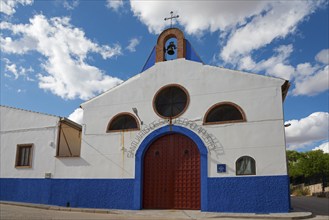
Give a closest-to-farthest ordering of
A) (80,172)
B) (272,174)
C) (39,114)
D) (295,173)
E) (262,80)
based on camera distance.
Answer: (272,174)
(262,80)
(80,172)
(39,114)
(295,173)

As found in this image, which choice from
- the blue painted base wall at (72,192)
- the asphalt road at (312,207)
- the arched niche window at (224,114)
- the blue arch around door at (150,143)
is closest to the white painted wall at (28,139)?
the blue painted base wall at (72,192)

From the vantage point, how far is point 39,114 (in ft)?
56.1

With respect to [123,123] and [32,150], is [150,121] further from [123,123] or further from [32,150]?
[32,150]

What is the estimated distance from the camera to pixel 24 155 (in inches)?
671

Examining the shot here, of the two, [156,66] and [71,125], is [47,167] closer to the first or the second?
[71,125]

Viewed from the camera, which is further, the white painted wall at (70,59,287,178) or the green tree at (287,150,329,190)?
the green tree at (287,150,329,190)

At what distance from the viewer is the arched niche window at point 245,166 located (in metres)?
12.6

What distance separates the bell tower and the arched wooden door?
379 cm

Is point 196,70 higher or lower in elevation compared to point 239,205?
higher

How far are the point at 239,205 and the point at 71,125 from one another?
9570mm

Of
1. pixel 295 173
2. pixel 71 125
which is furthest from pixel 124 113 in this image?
pixel 295 173

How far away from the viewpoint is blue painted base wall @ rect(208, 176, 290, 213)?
39.3 ft

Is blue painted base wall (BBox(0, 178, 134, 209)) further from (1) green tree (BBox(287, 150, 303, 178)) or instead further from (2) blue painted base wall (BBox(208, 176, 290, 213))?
(1) green tree (BBox(287, 150, 303, 178))

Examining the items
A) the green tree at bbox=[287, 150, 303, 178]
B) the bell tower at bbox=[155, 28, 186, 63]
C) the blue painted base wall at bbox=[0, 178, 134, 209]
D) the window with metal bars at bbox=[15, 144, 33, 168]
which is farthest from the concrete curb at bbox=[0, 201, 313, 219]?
the green tree at bbox=[287, 150, 303, 178]
